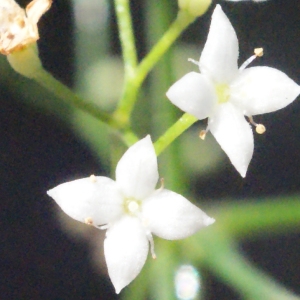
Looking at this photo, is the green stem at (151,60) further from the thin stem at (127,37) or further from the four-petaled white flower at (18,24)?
the four-petaled white flower at (18,24)

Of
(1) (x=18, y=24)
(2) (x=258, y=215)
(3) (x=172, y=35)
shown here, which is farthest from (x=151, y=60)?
(2) (x=258, y=215)

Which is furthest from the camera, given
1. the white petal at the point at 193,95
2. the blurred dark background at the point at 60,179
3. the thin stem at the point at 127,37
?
the blurred dark background at the point at 60,179

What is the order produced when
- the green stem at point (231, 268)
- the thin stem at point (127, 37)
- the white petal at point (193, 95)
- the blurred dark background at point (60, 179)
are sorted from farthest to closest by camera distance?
the blurred dark background at point (60, 179) < the green stem at point (231, 268) < the thin stem at point (127, 37) < the white petal at point (193, 95)

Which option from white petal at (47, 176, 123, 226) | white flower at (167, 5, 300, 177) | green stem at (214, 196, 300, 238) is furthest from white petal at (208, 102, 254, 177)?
green stem at (214, 196, 300, 238)

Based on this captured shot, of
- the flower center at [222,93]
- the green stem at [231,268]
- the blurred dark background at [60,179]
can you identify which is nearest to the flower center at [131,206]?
the flower center at [222,93]

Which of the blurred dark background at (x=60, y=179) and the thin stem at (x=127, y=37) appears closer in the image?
the thin stem at (x=127, y=37)

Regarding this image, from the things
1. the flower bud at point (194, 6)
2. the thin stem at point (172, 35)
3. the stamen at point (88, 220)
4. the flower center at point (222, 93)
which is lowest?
the stamen at point (88, 220)

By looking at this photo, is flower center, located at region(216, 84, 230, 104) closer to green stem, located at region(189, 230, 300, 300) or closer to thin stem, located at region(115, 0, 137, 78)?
thin stem, located at region(115, 0, 137, 78)
